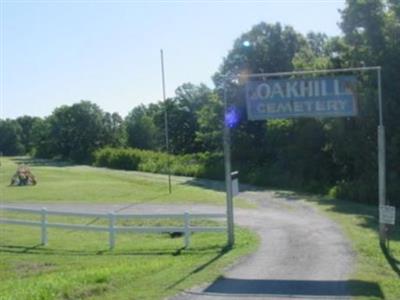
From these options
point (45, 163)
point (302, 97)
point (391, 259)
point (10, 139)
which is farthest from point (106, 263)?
point (10, 139)

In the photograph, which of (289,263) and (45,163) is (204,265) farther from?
(45,163)

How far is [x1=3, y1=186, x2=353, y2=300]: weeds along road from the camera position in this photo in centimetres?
1259

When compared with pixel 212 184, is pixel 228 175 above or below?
above

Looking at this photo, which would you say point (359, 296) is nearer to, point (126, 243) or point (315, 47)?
point (126, 243)

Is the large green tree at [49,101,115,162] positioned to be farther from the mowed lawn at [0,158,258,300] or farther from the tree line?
the mowed lawn at [0,158,258,300]

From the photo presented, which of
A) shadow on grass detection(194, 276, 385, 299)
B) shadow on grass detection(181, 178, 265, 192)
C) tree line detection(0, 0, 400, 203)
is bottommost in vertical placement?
shadow on grass detection(194, 276, 385, 299)

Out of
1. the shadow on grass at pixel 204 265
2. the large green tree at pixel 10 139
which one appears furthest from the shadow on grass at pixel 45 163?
the shadow on grass at pixel 204 265

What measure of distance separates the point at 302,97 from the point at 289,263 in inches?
156

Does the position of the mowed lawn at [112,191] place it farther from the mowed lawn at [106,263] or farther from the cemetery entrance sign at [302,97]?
the cemetery entrance sign at [302,97]

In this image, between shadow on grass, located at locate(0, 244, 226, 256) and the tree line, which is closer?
shadow on grass, located at locate(0, 244, 226, 256)

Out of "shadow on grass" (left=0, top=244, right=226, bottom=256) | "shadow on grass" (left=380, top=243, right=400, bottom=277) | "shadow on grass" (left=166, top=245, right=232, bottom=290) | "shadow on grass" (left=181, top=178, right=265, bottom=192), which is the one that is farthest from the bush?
"shadow on grass" (left=380, top=243, right=400, bottom=277)

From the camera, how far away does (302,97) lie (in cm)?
1645

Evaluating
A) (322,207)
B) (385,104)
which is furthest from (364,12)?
(322,207)

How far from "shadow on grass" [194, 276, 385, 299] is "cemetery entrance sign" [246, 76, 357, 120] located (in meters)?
4.62
